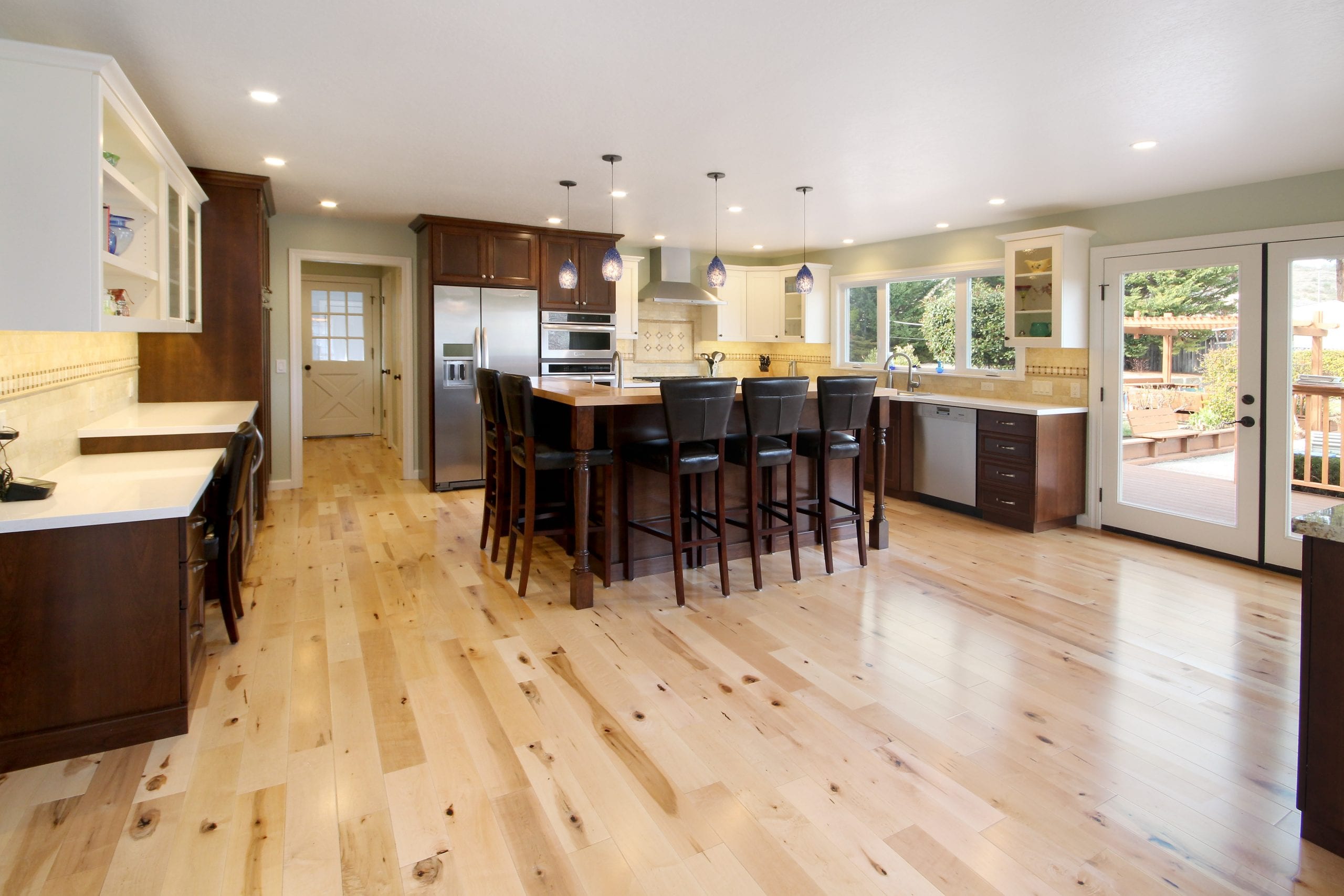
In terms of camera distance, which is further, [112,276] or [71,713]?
[112,276]

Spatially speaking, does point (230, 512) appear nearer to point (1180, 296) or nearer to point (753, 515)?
point (753, 515)

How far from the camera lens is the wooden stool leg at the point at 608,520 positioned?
12.4ft

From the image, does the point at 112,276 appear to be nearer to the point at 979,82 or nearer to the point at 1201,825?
the point at 979,82

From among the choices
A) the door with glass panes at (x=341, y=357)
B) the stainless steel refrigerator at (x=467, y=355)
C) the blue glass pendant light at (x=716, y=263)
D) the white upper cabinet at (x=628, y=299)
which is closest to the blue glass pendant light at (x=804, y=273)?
the blue glass pendant light at (x=716, y=263)

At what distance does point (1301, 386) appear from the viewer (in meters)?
4.21

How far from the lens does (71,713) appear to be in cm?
222

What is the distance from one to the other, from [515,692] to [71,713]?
1.32 meters

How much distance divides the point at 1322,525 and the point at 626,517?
9.23 ft

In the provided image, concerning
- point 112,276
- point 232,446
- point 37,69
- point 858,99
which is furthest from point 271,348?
point 858,99

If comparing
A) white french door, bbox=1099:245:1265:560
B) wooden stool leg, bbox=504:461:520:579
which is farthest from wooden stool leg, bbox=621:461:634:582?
white french door, bbox=1099:245:1265:560

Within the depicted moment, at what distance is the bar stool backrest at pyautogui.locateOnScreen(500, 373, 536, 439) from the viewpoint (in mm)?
3570

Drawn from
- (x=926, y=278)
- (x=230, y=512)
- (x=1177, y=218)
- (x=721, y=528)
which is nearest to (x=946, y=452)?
(x=926, y=278)

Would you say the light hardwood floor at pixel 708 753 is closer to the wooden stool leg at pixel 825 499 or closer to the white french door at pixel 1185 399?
the wooden stool leg at pixel 825 499

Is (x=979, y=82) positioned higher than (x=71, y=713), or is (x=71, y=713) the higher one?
(x=979, y=82)
